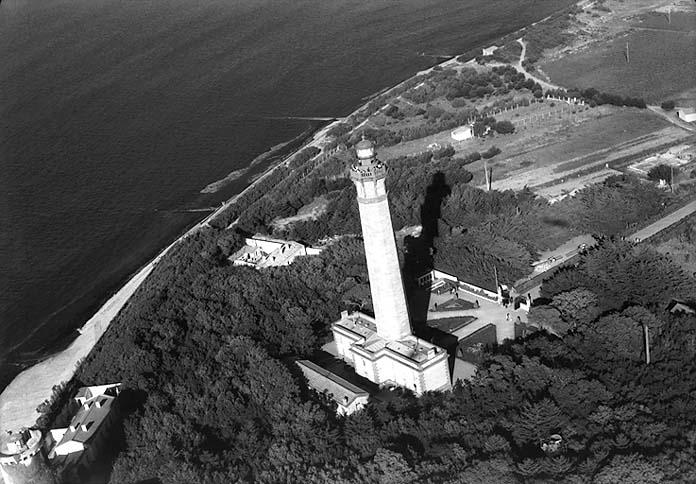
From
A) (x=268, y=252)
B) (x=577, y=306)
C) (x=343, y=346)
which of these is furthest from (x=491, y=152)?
(x=343, y=346)

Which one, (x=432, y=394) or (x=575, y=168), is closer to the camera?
(x=432, y=394)

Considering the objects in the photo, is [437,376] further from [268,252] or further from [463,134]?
[463,134]

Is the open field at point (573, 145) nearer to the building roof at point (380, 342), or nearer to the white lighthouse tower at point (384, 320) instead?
the building roof at point (380, 342)

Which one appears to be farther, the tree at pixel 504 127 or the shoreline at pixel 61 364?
the tree at pixel 504 127

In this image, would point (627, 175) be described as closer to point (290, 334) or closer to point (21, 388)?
point (290, 334)

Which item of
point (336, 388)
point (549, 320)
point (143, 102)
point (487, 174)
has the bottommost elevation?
point (487, 174)

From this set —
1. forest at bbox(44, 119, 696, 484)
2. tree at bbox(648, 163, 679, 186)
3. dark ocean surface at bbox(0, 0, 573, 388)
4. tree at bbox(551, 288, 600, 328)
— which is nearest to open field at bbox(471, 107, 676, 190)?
tree at bbox(648, 163, 679, 186)

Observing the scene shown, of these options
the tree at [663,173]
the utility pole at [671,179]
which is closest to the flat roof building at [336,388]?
the utility pole at [671,179]
